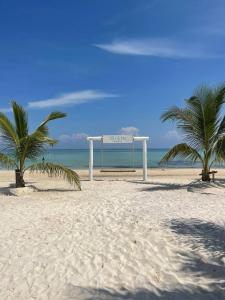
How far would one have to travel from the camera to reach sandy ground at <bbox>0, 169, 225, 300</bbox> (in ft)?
13.8

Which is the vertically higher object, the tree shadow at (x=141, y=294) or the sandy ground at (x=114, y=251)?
the sandy ground at (x=114, y=251)

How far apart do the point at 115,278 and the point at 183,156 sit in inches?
325

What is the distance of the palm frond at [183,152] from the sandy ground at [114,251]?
343 cm

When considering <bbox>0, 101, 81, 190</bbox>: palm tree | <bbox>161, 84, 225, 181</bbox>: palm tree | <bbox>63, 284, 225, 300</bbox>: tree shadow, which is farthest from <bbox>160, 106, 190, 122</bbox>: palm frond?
<bbox>63, 284, 225, 300</bbox>: tree shadow

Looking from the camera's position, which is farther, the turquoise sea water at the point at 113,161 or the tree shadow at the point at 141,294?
the turquoise sea water at the point at 113,161

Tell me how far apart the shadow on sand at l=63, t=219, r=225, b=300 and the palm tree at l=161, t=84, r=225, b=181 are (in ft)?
20.6

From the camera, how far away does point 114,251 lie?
525 cm

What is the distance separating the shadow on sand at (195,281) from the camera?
158 inches

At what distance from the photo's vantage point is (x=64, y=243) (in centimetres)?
570

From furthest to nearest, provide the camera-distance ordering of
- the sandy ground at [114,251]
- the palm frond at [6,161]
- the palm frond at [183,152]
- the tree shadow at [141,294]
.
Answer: the palm frond at [183,152]
the palm frond at [6,161]
the sandy ground at [114,251]
the tree shadow at [141,294]

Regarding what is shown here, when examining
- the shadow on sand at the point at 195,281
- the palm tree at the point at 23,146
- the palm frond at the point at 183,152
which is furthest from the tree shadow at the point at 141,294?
the palm frond at the point at 183,152

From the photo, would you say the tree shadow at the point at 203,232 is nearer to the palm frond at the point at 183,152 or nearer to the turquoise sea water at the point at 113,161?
the palm frond at the point at 183,152

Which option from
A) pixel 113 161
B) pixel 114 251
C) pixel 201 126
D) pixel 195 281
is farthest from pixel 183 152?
pixel 113 161

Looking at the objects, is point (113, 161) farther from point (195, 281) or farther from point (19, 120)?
point (195, 281)
